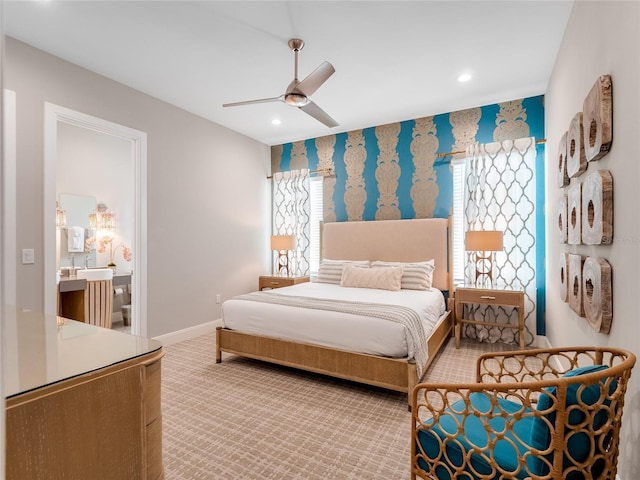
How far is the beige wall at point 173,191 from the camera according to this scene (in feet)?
8.93

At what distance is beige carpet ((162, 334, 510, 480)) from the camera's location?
181 centimetres

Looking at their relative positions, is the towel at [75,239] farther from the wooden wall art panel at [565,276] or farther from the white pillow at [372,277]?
the wooden wall art panel at [565,276]

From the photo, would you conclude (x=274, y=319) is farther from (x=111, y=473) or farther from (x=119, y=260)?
(x=119, y=260)

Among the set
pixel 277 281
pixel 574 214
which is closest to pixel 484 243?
pixel 574 214

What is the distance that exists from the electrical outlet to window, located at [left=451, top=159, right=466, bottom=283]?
4316mm

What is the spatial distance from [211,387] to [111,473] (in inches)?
76.5

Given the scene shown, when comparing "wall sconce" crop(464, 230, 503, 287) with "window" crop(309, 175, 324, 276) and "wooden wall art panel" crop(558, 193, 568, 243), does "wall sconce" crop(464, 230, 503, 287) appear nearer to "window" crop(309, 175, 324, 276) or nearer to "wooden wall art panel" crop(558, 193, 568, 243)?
"wooden wall art panel" crop(558, 193, 568, 243)

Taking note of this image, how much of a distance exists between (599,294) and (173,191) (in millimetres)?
3993

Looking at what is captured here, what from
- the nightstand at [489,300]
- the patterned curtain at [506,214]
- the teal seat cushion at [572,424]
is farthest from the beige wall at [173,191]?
the teal seat cushion at [572,424]

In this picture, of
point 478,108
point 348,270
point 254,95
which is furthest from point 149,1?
point 478,108

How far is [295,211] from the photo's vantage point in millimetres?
5297

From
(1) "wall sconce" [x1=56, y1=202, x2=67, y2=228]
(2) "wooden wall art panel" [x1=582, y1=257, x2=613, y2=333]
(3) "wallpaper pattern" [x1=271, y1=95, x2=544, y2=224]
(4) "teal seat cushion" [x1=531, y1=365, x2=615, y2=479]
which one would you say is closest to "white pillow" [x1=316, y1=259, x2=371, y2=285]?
(3) "wallpaper pattern" [x1=271, y1=95, x2=544, y2=224]

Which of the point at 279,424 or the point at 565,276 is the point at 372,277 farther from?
the point at 279,424

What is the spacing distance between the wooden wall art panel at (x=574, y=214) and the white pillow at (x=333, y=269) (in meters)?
2.35
